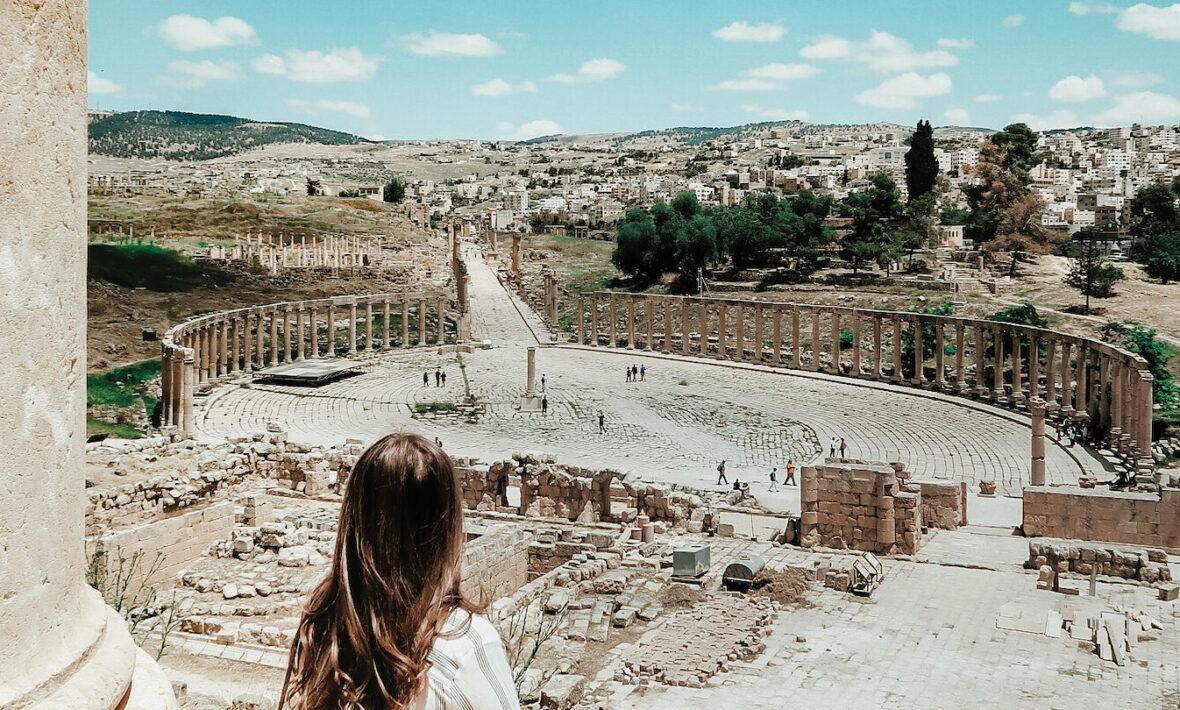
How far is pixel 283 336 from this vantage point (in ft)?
187

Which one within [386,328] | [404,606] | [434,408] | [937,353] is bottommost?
[434,408]

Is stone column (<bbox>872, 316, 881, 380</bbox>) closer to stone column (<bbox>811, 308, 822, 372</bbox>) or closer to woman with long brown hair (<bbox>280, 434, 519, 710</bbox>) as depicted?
stone column (<bbox>811, 308, 822, 372</bbox>)

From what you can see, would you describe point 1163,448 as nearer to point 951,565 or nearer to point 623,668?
point 951,565

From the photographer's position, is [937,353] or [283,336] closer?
[937,353]

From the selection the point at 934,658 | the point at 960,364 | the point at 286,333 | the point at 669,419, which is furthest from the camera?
the point at 286,333

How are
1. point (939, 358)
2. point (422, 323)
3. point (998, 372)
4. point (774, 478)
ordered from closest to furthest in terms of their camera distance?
1. point (774, 478)
2. point (998, 372)
3. point (939, 358)
4. point (422, 323)

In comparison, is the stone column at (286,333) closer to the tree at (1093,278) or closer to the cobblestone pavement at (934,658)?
the cobblestone pavement at (934,658)

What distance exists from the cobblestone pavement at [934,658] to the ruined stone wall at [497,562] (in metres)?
2.42

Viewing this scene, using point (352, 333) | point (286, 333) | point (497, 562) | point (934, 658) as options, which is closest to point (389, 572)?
point (934, 658)

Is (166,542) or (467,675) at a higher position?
(467,675)

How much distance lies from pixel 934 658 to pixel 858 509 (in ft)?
19.0

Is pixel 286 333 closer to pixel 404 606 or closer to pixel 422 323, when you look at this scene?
pixel 422 323

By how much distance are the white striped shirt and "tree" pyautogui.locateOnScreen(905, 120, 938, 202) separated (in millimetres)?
87871

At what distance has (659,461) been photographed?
33.7 m
